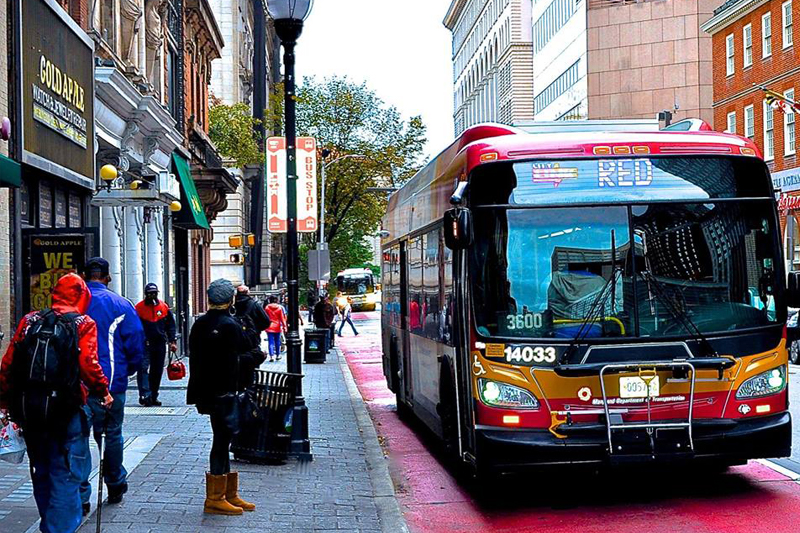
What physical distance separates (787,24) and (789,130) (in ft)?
13.8

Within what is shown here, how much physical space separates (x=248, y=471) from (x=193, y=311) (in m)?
24.7

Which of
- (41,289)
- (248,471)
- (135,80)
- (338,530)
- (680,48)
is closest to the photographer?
(338,530)

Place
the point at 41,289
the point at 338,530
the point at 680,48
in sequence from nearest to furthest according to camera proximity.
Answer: the point at 338,530
the point at 41,289
the point at 680,48

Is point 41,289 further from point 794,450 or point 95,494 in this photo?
point 794,450

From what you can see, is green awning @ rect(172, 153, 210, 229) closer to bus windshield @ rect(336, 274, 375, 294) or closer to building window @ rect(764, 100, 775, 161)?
building window @ rect(764, 100, 775, 161)

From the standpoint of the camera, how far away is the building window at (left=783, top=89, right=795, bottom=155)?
46.5 metres

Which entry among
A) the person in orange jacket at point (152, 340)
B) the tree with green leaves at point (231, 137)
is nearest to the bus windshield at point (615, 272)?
the person in orange jacket at point (152, 340)

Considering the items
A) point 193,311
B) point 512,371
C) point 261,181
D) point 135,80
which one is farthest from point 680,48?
point 512,371

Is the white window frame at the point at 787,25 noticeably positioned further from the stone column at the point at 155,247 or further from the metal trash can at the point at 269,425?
the metal trash can at the point at 269,425

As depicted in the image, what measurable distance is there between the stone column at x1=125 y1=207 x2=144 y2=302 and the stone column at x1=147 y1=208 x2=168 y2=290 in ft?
3.74

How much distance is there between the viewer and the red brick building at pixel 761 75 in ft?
153

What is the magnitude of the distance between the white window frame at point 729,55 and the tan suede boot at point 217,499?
4794 centimetres

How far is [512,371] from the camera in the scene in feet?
31.7

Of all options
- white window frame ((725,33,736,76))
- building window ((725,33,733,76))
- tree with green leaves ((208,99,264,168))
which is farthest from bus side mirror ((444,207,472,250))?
building window ((725,33,733,76))
